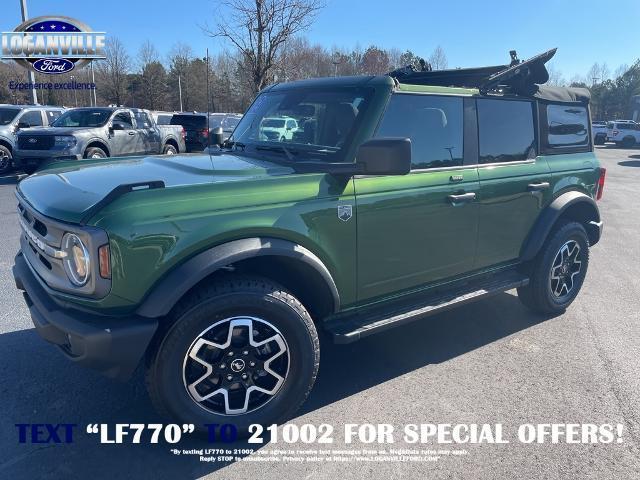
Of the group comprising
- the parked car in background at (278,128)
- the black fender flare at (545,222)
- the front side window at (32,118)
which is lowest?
the black fender flare at (545,222)

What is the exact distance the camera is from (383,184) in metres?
3.21

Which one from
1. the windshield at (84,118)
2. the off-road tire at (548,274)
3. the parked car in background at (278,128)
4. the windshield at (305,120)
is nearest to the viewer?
the windshield at (305,120)

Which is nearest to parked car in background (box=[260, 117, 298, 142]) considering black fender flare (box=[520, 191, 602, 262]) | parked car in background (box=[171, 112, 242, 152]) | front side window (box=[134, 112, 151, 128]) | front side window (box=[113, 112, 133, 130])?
black fender flare (box=[520, 191, 602, 262])

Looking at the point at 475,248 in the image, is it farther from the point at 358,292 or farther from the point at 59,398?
the point at 59,398

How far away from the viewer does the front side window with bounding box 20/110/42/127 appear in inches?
563

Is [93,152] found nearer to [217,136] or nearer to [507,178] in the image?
[217,136]

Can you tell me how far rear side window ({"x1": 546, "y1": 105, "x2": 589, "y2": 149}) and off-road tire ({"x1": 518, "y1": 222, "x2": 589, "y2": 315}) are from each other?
790 millimetres

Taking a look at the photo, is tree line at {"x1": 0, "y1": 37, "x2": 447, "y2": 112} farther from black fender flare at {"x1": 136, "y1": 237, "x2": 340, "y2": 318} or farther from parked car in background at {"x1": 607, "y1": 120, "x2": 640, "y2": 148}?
parked car in background at {"x1": 607, "y1": 120, "x2": 640, "y2": 148}

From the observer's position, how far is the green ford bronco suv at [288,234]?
97.1 inches

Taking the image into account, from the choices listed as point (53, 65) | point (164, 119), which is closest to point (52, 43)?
point (53, 65)

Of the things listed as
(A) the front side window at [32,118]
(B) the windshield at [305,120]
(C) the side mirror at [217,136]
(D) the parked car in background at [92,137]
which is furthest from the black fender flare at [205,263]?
(A) the front side window at [32,118]

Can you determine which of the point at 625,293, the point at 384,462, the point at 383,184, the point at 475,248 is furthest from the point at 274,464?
the point at 625,293

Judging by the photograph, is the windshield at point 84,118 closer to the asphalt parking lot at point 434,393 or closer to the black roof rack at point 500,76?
the asphalt parking lot at point 434,393

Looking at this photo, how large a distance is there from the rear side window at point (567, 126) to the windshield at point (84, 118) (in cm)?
1119
